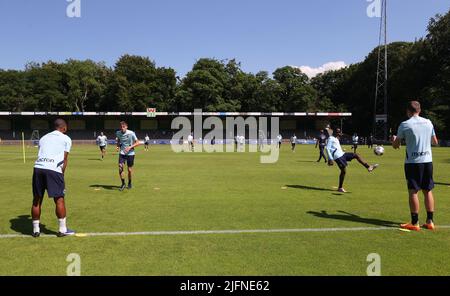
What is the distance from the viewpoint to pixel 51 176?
6.79 meters

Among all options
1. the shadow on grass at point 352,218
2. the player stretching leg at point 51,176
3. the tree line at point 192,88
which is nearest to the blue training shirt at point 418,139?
the shadow on grass at point 352,218

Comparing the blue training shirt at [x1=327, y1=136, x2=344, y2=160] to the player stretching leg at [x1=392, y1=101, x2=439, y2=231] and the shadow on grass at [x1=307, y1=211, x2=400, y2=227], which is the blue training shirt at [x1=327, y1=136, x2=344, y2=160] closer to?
the shadow on grass at [x1=307, y1=211, x2=400, y2=227]

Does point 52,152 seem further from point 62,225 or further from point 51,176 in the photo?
point 62,225

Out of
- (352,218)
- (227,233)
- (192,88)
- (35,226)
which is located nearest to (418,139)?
(352,218)

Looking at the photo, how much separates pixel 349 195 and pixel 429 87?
58556mm

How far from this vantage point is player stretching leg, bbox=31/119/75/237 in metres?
6.77

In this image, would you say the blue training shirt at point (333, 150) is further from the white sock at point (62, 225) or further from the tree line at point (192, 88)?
the tree line at point (192, 88)

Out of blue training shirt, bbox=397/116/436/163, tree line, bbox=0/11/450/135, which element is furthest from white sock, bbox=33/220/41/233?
tree line, bbox=0/11/450/135

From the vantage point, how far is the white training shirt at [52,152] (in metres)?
6.80

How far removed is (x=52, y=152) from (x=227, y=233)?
315 cm

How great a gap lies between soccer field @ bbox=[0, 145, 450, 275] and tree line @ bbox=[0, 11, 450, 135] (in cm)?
6674

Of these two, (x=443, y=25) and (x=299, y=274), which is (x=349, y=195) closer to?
(x=299, y=274)

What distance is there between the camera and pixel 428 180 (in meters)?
7.21
